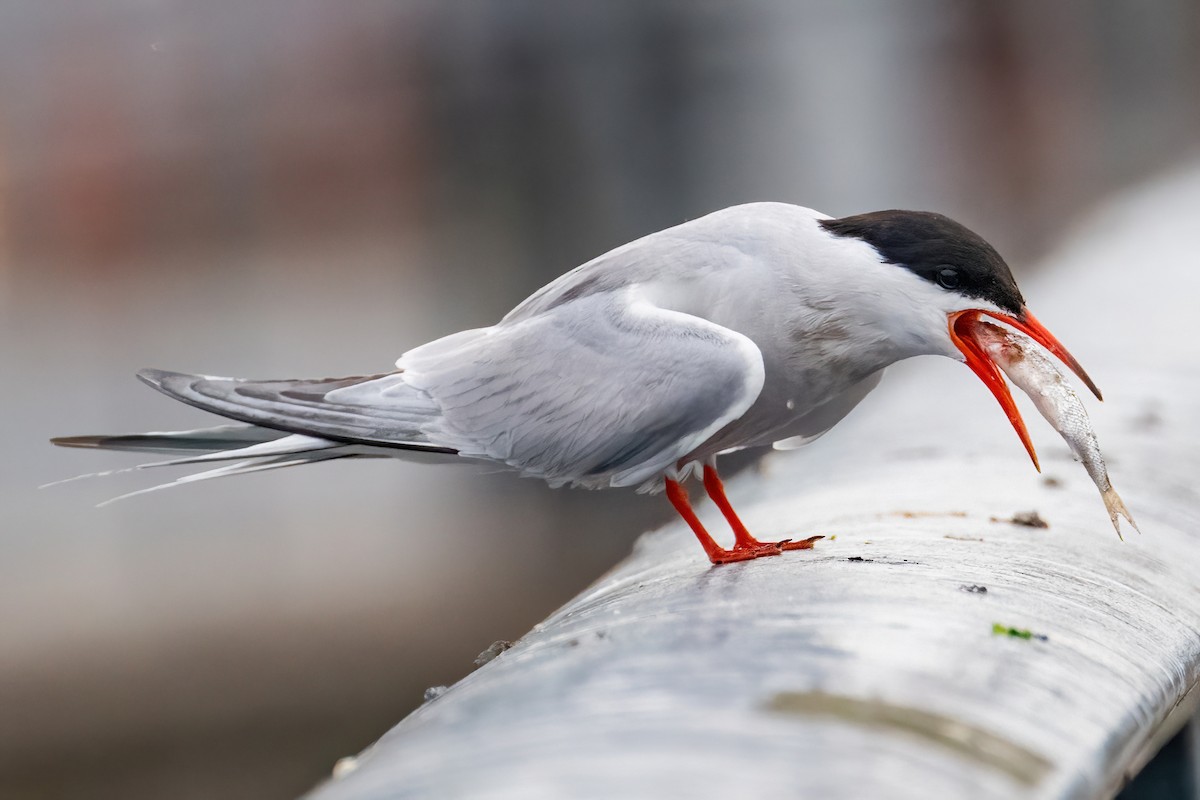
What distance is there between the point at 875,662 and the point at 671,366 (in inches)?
25.5

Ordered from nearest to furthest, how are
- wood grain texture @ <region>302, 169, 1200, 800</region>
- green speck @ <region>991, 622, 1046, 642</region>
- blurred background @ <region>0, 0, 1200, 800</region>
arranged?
wood grain texture @ <region>302, 169, 1200, 800</region>
green speck @ <region>991, 622, 1046, 642</region>
blurred background @ <region>0, 0, 1200, 800</region>

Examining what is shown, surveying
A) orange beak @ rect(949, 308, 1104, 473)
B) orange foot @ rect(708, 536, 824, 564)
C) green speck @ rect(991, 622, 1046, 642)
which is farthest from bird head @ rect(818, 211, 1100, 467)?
green speck @ rect(991, 622, 1046, 642)

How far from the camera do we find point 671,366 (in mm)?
1433

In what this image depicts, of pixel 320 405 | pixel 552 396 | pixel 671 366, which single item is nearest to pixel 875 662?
pixel 671 366

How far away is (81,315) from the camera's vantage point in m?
6.17

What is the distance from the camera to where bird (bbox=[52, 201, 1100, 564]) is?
4.62ft

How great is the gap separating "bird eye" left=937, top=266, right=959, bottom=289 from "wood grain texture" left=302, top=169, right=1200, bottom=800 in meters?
0.25

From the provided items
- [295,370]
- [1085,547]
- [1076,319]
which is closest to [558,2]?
[295,370]

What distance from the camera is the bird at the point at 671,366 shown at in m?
1.41

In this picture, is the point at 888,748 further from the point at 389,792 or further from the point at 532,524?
the point at 532,524

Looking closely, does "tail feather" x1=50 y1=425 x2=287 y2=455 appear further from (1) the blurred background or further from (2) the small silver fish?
(1) the blurred background

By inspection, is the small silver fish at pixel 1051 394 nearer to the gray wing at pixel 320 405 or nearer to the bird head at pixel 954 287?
the bird head at pixel 954 287

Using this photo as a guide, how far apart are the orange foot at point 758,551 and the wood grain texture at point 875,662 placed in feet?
0.08

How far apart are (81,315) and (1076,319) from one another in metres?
5.03
